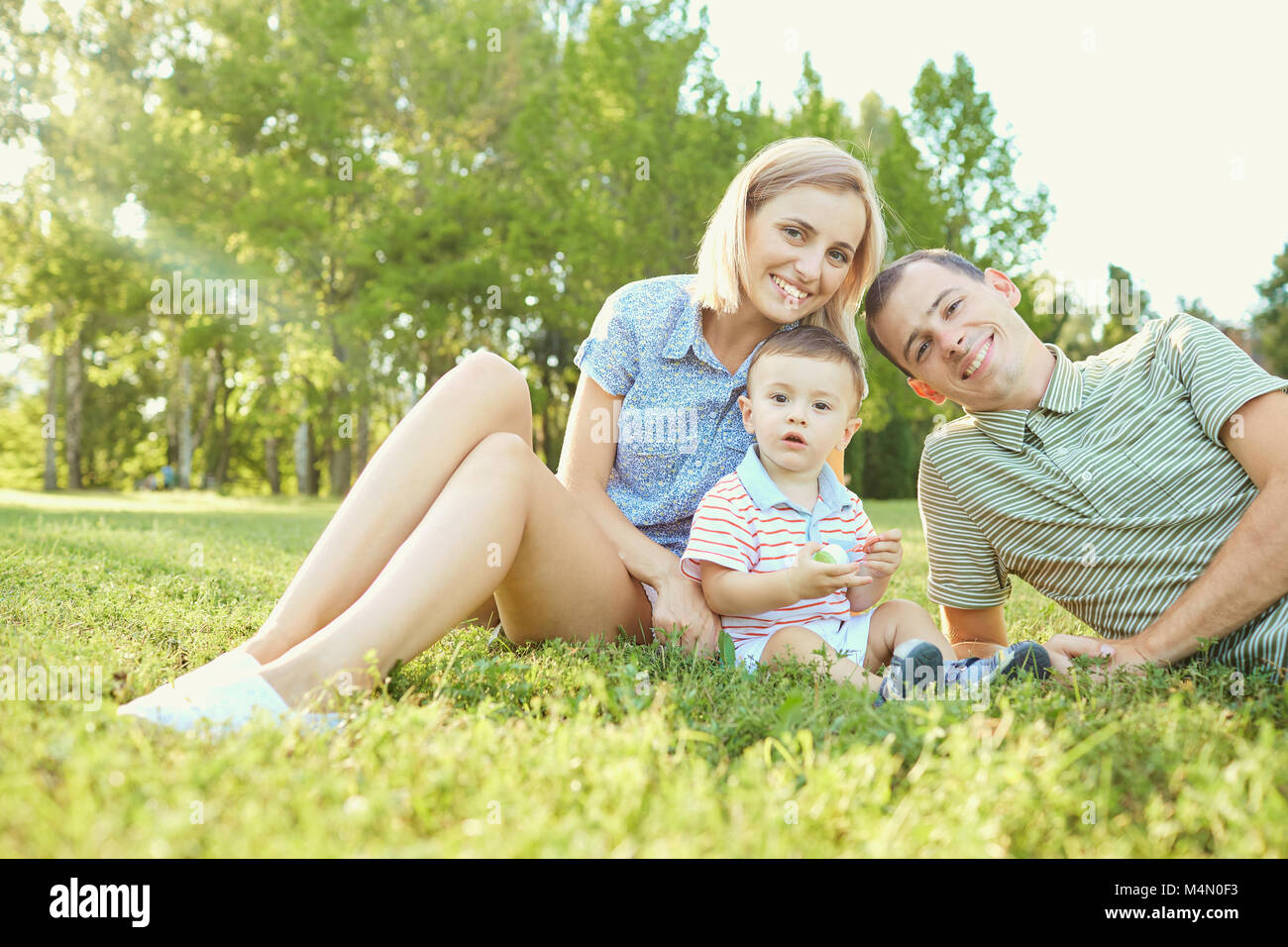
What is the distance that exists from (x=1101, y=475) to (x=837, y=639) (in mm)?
959

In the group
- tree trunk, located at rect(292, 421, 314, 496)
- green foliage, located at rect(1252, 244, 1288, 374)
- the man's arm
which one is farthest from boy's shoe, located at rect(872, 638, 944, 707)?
green foliage, located at rect(1252, 244, 1288, 374)

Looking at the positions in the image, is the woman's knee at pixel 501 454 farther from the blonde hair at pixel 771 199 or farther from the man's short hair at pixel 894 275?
the man's short hair at pixel 894 275

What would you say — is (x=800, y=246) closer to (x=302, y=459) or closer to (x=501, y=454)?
(x=501, y=454)

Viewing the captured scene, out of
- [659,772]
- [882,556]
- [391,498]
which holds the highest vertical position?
[391,498]

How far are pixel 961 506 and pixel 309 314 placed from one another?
19.9m

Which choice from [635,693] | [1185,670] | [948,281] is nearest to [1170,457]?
[1185,670]

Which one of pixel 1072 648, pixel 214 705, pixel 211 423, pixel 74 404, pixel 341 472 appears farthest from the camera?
pixel 211 423

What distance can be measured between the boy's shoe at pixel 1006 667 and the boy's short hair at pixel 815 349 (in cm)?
95

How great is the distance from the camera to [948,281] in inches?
119

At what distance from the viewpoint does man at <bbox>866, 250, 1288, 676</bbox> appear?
2.59 m

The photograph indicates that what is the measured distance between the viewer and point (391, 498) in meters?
2.62

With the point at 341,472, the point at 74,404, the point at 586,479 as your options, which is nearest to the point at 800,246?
the point at 586,479

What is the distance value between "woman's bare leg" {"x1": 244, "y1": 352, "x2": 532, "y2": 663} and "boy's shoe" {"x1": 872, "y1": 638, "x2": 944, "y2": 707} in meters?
1.17

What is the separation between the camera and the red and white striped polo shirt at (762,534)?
2912 millimetres
